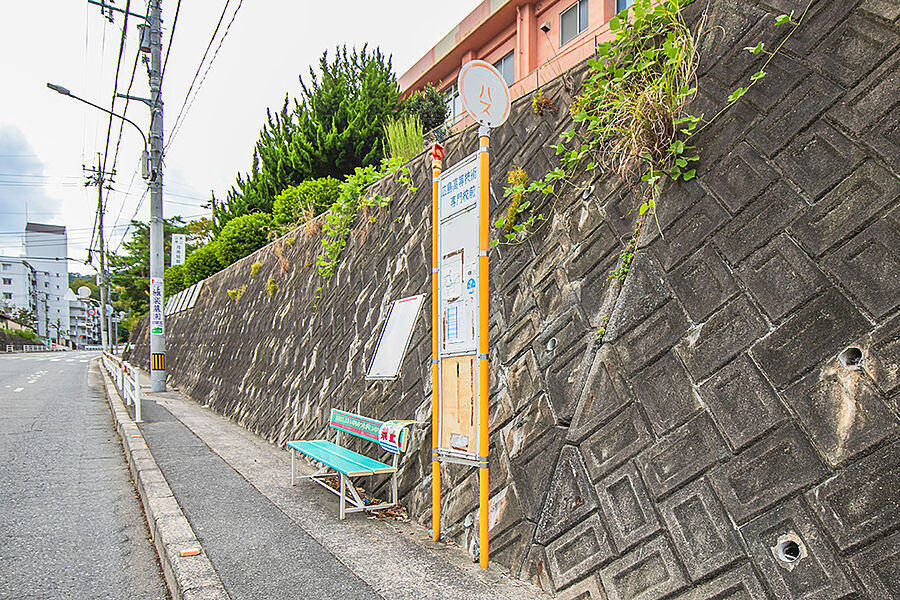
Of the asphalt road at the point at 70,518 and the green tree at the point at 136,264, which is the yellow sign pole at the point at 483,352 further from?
the green tree at the point at 136,264

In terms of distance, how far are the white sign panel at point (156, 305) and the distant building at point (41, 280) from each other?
81.3 m

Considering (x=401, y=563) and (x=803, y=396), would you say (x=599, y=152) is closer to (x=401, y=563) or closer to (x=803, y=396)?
(x=803, y=396)

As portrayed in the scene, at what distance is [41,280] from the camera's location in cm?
9406

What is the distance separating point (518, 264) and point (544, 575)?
7.60ft

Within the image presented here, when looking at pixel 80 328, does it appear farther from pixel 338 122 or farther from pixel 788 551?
pixel 788 551

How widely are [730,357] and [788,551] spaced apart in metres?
0.90

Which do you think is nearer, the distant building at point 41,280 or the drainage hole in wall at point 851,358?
the drainage hole in wall at point 851,358

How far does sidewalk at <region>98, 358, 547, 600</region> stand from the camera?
368 centimetres

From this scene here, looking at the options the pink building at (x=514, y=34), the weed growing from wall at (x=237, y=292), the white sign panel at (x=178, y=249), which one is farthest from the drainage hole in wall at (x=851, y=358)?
the white sign panel at (x=178, y=249)

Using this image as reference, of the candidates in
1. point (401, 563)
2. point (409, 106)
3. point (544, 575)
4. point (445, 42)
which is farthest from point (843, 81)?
point (445, 42)

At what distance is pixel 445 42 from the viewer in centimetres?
1969

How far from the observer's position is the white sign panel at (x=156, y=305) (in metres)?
14.2

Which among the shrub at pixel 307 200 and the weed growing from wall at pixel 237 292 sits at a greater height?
the shrub at pixel 307 200

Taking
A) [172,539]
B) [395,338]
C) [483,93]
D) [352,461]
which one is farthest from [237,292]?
[483,93]
